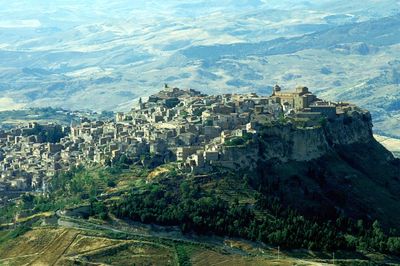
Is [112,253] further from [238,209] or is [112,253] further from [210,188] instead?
[210,188]

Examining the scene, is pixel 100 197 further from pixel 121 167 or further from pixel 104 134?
pixel 104 134

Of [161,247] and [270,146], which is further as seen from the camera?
[270,146]

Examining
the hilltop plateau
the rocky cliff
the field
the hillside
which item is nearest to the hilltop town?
the hilltop plateau

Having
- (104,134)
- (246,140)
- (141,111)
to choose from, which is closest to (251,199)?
(246,140)

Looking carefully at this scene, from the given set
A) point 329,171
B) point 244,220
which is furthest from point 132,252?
point 329,171

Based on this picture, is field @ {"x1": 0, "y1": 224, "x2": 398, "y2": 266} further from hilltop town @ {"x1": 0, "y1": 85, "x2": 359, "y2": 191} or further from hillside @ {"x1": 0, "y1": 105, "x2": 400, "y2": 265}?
hilltop town @ {"x1": 0, "y1": 85, "x2": 359, "y2": 191}

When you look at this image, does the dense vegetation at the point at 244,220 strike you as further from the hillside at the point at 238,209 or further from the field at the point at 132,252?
the field at the point at 132,252

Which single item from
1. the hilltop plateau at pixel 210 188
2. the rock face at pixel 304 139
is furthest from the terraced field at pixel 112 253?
the rock face at pixel 304 139

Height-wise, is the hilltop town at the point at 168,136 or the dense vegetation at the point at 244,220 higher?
the hilltop town at the point at 168,136

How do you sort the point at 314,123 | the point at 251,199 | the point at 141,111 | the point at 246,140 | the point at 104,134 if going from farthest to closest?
the point at 141,111 → the point at 104,134 → the point at 314,123 → the point at 246,140 → the point at 251,199
